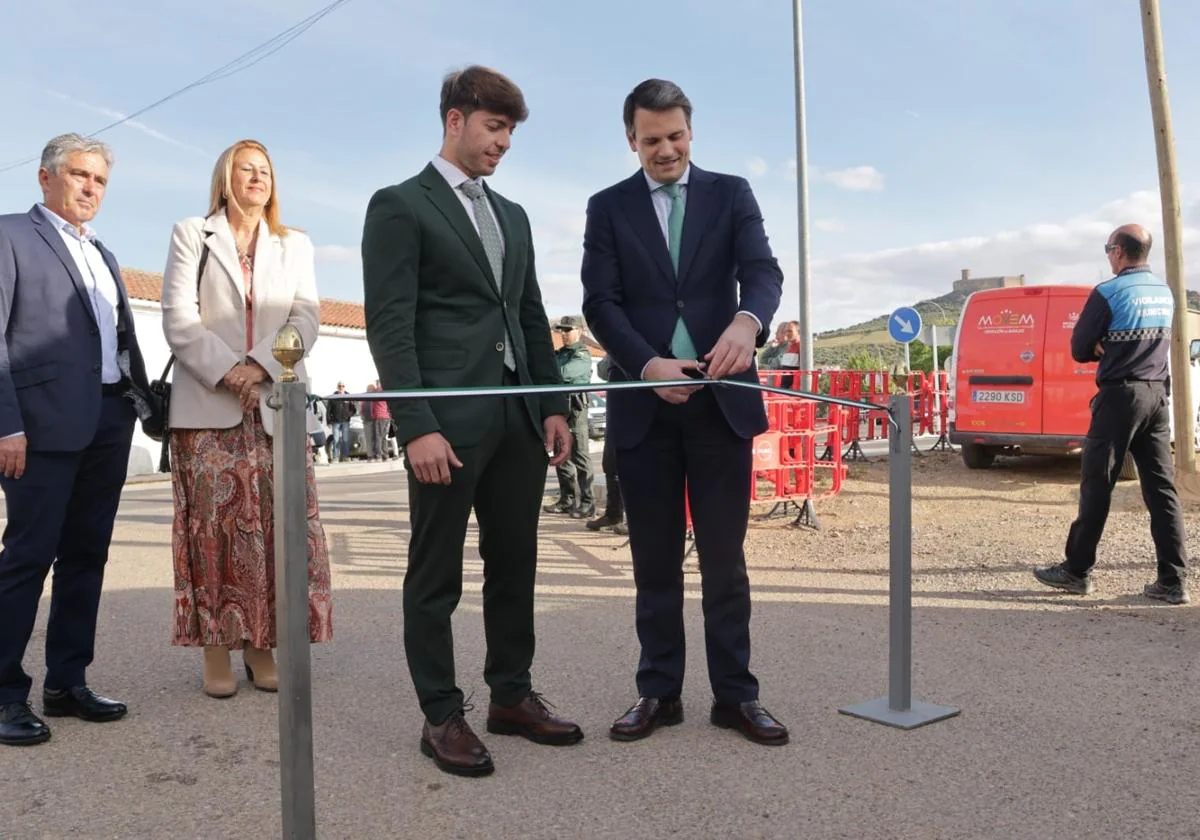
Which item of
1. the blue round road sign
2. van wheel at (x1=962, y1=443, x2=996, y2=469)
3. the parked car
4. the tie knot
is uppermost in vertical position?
the blue round road sign

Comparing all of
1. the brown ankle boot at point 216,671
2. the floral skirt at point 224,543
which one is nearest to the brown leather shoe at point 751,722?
the floral skirt at point 224,543

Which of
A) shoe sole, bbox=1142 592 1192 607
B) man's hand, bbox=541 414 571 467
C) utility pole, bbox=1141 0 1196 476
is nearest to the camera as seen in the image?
man's hand, bbox=541 414 571 467

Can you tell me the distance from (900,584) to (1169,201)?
7.45 meters

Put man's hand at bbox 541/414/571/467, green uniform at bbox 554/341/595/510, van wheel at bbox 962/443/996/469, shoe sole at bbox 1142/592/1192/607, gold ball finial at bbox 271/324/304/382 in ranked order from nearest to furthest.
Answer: gold ball finial at bbox 271/324/304/382 → man's hand at bbox 541/414/571/467 → shoe sole at bbox 1142/592/1192/607 → green uniform at bbox 554/341/595/510 → van wheel at bbox 962/443/996/469

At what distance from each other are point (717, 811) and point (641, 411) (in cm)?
138

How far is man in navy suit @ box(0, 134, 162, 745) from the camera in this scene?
374 centimetres

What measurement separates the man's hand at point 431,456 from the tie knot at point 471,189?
0.84 metres

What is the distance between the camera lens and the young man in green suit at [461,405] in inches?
131

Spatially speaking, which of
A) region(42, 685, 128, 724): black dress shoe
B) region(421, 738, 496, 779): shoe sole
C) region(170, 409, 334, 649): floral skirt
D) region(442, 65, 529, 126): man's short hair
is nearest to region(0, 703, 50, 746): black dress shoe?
region(42, 685, 128, 724): black dress shoe

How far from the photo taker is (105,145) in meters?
4.11

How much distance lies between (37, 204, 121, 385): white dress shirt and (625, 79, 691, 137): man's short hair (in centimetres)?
215

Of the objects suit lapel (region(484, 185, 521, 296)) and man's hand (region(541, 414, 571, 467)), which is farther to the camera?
man's hand (region(541, 414, 571, 467))

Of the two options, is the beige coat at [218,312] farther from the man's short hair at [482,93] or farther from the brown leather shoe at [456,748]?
the brown leather shoe at [456,748]

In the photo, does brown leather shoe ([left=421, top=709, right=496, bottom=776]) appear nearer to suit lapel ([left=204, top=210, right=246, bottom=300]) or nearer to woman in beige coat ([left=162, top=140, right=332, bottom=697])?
woman in beige coat ([left=162, top=140, right=332, bottom=697])
